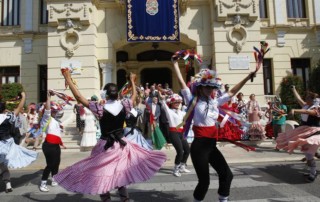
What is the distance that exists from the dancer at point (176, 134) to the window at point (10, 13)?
1794cm

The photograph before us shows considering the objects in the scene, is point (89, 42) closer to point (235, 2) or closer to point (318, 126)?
point (235, 2)

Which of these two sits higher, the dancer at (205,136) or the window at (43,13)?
the window at (43,13)

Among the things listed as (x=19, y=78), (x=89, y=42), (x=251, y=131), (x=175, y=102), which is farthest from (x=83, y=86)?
(x=175, y=102)

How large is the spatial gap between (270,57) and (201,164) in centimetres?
1885

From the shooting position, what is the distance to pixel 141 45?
23.0 metres

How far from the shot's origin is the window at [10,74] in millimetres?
21641

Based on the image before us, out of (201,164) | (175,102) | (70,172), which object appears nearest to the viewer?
(201,164)

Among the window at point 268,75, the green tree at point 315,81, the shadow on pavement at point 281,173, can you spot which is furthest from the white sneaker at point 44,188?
the window at point 268,75

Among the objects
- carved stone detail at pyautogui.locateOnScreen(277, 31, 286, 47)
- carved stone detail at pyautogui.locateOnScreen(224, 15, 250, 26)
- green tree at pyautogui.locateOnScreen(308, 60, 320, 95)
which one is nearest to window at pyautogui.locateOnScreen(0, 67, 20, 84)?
carved stone detail at pyautogui.locateOnScreen(224, 15, 250, 26)

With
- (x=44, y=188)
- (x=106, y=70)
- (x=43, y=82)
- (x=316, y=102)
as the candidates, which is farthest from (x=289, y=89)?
(x=44, y=188)

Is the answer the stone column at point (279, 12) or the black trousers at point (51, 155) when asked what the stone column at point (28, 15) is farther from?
the stone column at point (279, 12)

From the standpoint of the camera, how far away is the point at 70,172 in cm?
506

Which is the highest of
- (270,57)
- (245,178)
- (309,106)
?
(270,57)

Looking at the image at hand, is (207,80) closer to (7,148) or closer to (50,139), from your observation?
(50,139)
